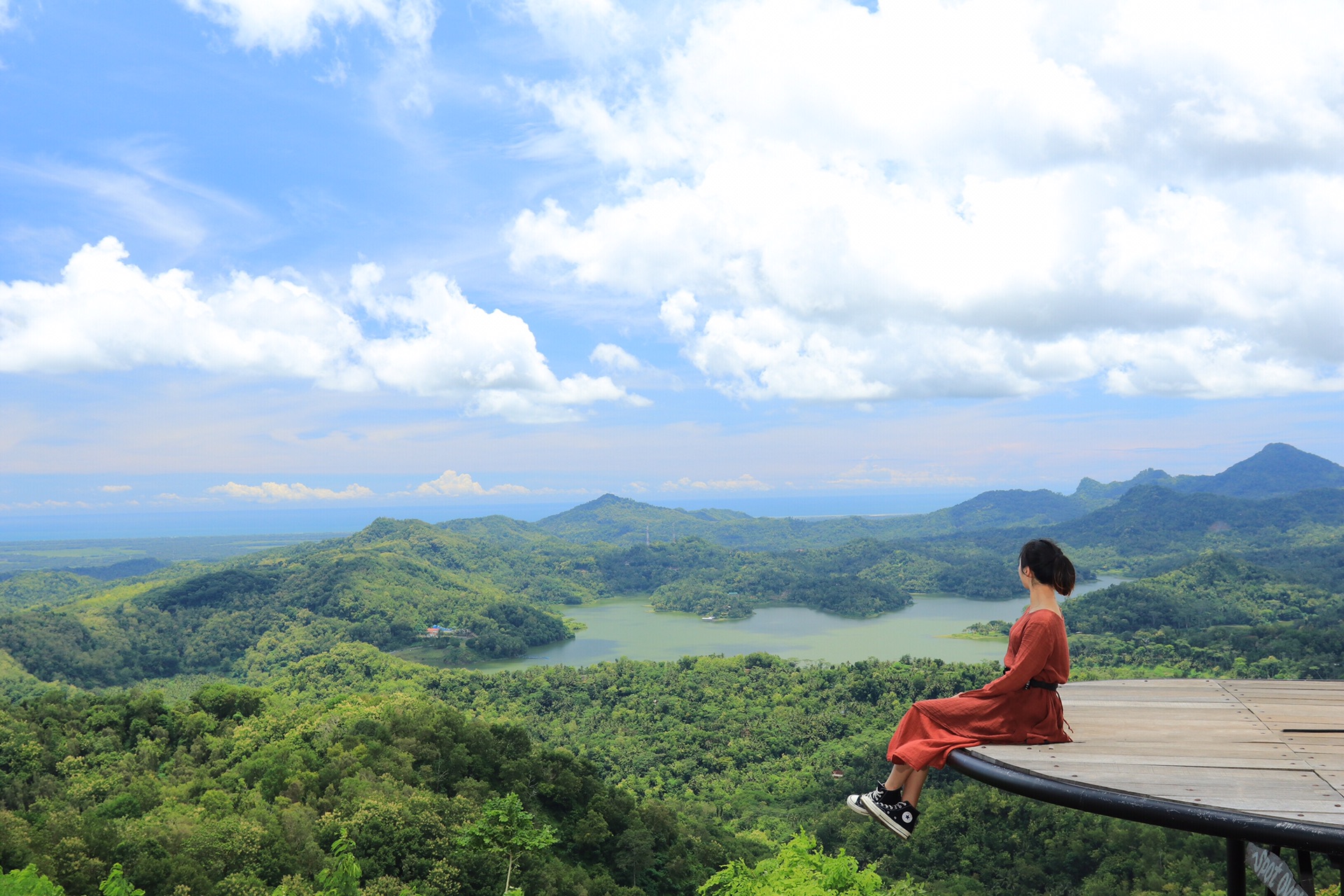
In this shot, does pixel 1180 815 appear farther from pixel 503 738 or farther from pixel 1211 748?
pixel 503 738

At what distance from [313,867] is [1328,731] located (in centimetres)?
2112

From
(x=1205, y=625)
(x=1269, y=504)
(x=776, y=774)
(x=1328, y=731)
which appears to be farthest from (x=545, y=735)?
(x=1269, y=504)

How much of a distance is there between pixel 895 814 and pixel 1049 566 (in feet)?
4.70

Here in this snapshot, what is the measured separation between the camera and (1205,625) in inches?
3150

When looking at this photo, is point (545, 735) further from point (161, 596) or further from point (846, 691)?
point (161, 596)

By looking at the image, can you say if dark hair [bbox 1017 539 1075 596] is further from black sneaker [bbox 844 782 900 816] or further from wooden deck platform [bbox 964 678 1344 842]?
black sneaker [bbox 844 782 900 816]

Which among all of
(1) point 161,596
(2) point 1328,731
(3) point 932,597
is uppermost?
(2) point 1328,731

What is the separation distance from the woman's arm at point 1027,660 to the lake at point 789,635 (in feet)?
234

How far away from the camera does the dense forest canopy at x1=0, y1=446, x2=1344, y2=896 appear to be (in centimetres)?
1889

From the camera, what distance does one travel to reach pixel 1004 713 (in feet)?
11.3

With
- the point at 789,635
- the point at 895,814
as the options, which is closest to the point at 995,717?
the point at 895,814

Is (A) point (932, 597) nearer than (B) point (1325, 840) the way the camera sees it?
No

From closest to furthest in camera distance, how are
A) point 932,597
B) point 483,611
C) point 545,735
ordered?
point 545,735 → point 483,611 → point 932,597

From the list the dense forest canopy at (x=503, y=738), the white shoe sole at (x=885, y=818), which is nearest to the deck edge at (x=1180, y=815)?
the white shoe sole at (x=885, y=818)
